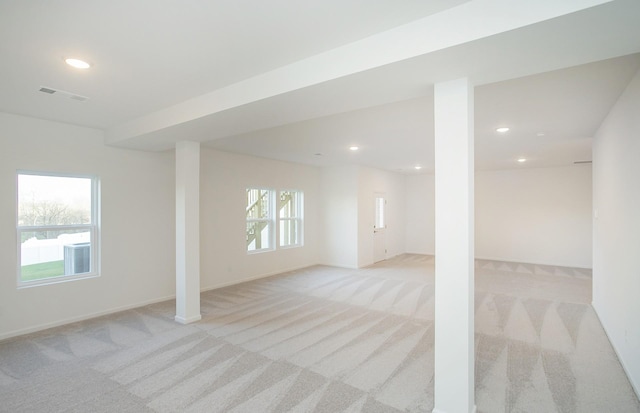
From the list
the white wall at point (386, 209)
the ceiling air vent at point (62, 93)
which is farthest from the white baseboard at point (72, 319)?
the white wall at point (386, 209)

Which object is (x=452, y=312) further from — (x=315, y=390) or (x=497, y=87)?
(x=497, y=87)

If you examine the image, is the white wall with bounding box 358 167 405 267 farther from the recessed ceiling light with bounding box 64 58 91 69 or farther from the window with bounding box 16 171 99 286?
the recessed ceiling light with bounding box 64 58 91 69

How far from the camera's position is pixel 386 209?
929 centimetres

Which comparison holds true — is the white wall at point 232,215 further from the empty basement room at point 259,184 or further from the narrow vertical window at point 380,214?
the narrow vertical window at point 380,214

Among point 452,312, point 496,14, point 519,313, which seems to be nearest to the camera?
point 496,14

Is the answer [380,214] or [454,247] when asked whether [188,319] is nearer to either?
[454,247]

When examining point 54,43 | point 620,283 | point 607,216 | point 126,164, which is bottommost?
point 620,283

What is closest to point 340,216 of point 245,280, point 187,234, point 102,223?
point 245,280

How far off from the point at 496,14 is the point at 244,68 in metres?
1.81

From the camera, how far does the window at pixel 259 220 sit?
Answer: 695 centimetres

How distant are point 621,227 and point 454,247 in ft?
6.88

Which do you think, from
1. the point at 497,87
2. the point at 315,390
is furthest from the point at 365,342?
the point at 497,87

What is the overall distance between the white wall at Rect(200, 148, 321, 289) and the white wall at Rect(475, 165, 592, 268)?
18.0 feet

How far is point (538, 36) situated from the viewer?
5.46ft
